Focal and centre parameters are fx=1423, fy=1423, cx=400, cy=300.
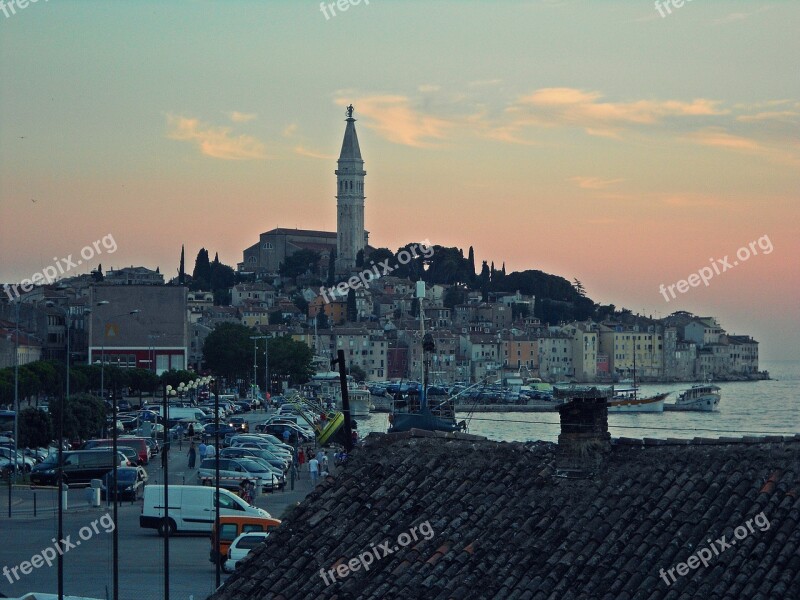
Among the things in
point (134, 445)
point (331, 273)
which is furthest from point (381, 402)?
point (134, 445)

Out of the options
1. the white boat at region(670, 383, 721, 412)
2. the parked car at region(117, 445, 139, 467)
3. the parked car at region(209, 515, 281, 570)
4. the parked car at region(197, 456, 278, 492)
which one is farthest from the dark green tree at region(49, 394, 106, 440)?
the white boat at region(670, 383, 721, 412)

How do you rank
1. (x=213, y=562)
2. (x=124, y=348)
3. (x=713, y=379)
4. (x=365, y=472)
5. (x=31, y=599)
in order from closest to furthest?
(x=365, y=472)
(x=31, y=599)
(x=213, y=562)
(x=124, y=348)
(x=713, y=379)

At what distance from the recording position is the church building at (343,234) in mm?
183125

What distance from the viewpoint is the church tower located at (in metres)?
183

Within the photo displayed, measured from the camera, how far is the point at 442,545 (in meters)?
8.85

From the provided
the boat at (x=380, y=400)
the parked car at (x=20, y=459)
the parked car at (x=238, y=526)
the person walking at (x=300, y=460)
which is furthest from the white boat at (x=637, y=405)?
the parked car at (x=238, y=526)

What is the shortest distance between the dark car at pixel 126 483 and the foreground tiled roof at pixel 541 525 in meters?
16.9

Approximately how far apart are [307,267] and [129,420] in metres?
131

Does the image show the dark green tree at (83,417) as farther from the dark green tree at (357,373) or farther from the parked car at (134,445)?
the dark green tree at (357,373)

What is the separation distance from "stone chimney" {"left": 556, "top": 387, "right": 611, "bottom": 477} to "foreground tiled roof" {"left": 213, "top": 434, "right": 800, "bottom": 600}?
0.08 meters

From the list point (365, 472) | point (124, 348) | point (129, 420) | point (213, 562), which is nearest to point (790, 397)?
point (124, 348)

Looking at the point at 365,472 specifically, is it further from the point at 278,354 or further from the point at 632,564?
the point at 278,354

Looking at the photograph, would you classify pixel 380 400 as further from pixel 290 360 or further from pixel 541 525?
pixel 541 525

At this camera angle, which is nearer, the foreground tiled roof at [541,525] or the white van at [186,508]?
the foreground tiled roof at [541,525]
